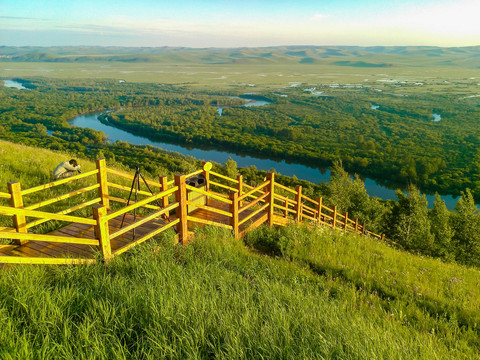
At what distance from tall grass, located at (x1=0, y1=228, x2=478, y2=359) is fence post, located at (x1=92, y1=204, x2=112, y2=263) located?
0.20 metres

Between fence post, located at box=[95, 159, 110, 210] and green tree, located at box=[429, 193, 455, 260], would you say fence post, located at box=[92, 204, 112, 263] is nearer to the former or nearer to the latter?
fence post, located at box=[95, 159, 110, 210]

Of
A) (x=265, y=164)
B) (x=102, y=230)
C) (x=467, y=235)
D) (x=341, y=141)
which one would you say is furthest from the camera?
(x=341, y=141)

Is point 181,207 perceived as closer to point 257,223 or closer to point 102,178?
point 102,178

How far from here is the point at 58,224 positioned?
6391mm

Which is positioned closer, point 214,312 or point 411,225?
point 214,312

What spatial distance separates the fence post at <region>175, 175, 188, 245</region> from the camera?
5242mm

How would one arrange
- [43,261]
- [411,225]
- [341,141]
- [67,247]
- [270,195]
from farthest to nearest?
[341,141]
[411,225]
[270,195]
[67,247]
[43,261]

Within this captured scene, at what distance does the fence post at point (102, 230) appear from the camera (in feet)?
13.7

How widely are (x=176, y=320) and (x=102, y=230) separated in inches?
71.3

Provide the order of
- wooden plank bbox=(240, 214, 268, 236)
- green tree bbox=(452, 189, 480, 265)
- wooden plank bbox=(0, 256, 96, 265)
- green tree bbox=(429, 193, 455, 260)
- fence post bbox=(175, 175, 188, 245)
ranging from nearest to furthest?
wooden plank bbox=(0, 256, 96, 265) < fence post bbox=(175, 175, 188, 245) < wooden plank bbox=(240, 214, 268, 236) < green tree bbox=(429, 193, 455, 260) < green tree bbox=(452, 189, 480, 265)

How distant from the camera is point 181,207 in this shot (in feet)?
17.4

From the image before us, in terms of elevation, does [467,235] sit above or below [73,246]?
below

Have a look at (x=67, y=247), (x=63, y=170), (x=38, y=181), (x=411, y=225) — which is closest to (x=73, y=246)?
(x=67, y=247)

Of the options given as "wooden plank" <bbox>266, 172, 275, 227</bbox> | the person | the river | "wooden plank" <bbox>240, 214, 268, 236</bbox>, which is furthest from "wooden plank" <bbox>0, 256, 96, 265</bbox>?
the river
